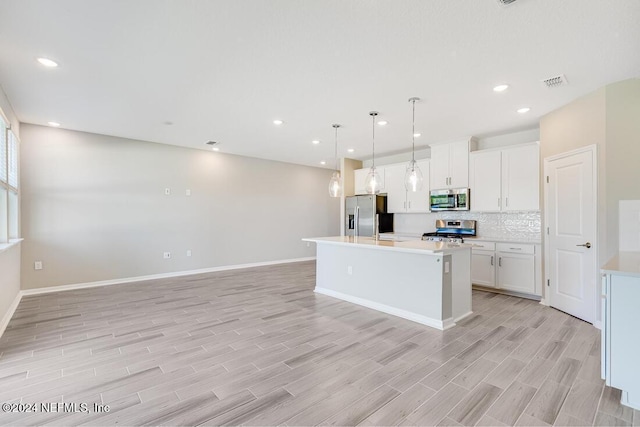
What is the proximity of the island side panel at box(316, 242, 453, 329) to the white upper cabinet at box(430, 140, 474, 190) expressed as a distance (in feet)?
8.07

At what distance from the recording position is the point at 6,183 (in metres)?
3.64

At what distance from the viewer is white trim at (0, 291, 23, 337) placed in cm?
320

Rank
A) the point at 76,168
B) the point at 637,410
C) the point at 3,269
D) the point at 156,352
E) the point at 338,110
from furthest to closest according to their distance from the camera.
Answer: the point at 76,168, the point at 338,110, the point at 3,269, the point at 156,352, the point at 637,410

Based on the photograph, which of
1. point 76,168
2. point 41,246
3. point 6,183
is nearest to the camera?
point 6,183

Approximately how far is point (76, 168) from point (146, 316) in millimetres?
3157

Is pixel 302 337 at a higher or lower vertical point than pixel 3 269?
lower

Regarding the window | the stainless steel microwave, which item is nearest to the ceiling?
the window

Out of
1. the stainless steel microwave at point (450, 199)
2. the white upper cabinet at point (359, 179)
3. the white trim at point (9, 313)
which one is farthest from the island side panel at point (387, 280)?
the white trim at point (9, 313)

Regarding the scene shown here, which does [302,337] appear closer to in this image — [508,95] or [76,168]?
[508,95]

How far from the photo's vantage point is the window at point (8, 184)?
11.4 feet

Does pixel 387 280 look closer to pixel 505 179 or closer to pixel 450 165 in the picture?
pixel 505 179

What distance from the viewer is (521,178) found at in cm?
461

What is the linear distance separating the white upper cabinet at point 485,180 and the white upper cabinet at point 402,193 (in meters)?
0.87

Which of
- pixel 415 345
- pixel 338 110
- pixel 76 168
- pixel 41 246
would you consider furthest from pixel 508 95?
pixel 41 246
